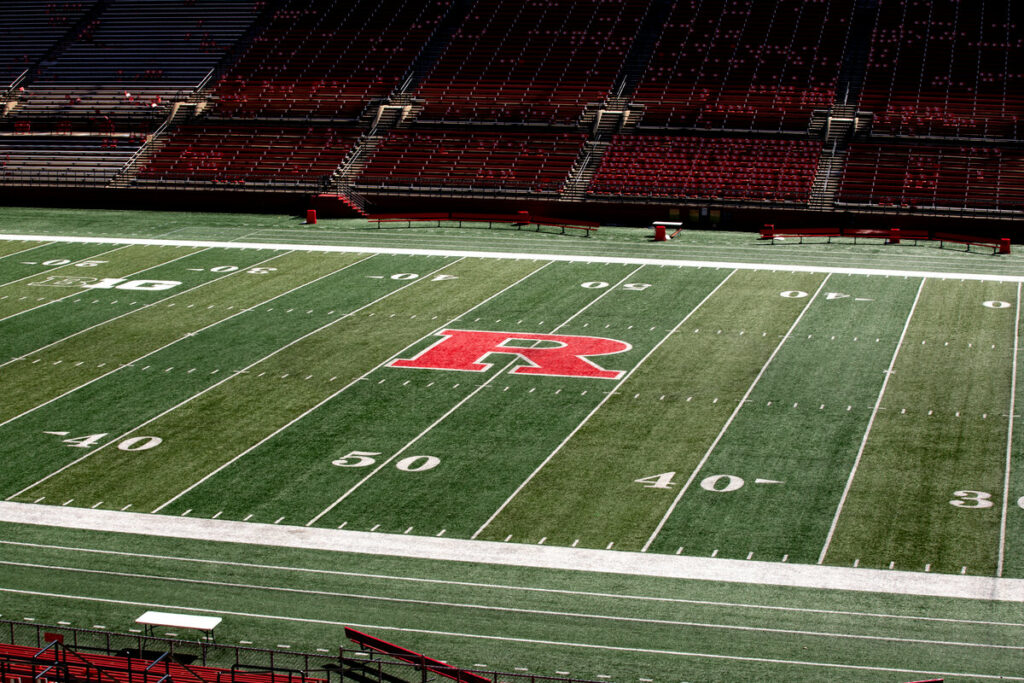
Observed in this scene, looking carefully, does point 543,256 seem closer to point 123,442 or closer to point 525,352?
point 525,352

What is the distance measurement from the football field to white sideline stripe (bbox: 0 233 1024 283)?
434 mm

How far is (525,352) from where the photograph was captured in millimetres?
32469

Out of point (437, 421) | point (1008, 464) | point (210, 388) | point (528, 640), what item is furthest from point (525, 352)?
point (528, 640)

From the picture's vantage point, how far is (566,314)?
36.3m

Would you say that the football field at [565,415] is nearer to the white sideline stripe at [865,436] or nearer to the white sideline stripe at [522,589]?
the white sideline stripe at [865,436]

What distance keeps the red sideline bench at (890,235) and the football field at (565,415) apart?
5203 mm

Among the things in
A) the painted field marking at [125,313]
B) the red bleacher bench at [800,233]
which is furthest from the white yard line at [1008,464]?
the painted field marking at [125,313]

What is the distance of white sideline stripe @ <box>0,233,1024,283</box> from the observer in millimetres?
41125

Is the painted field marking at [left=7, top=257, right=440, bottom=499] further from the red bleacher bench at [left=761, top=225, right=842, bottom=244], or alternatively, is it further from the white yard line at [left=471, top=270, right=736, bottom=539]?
the red bleacher bench at [left=761, top=225, right=842, bottom=244]

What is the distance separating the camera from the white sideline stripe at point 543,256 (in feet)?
135

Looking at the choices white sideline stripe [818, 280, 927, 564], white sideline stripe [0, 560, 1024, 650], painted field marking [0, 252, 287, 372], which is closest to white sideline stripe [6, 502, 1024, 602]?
white sideline stripe [818, 280, 927, 564]

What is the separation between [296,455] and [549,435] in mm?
5137

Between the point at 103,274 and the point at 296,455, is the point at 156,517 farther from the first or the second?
the point at 103,274

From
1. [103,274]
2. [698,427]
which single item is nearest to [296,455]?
[698,427]
